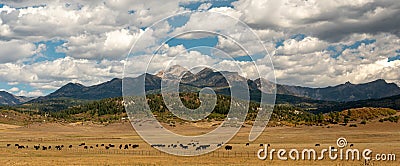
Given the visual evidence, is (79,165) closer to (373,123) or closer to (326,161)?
(326,161)

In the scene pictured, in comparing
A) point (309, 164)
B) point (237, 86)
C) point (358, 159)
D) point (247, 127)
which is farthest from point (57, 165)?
point (247, 127)

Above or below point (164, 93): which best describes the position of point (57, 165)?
below

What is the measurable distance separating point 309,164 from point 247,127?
5543 inches

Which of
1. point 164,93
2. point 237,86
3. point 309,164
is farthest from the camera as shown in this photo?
point 309,164

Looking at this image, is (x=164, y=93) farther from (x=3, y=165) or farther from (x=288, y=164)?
(x=3, y=165)

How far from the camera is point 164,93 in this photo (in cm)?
4031

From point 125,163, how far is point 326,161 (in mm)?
27269

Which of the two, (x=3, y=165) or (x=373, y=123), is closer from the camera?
(x=3, y=165)

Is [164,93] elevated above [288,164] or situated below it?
above

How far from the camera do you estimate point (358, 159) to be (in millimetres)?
58312

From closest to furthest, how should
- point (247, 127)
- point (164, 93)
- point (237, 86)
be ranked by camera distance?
point (164, 93) → point (237, 86) → point (247, 127)

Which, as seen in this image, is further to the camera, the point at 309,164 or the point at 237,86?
the point at 309,164

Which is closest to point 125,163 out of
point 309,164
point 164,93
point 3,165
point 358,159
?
point 3,165

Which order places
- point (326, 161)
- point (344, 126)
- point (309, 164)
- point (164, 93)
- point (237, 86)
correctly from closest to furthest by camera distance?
point (164, 93), point (237, 86), point (309, 164), point (326, 161), point (344, 126)
